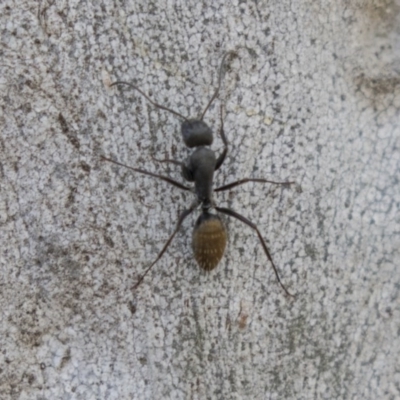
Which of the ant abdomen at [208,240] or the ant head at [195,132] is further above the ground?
the ant head at [195,132]

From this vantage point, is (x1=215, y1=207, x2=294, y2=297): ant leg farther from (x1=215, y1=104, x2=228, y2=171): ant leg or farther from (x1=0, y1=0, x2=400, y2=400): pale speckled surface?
(x1=215, y1=104, x2=228, y2=171): ant leg

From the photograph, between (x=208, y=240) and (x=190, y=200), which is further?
→ (x=190, y=200)

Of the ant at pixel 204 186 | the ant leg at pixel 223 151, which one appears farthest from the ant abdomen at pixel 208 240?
the ant leg at pixel 223 151

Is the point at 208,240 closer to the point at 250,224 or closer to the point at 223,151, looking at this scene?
the point at 250,224

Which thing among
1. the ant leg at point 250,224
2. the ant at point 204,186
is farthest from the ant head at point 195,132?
the ant leg at point 250,224

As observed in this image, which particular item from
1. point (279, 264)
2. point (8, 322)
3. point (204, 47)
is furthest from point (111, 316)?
point (204, 47)

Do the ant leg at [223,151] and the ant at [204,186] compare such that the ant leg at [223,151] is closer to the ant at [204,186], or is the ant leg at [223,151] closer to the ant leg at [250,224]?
the ant at [204,186]

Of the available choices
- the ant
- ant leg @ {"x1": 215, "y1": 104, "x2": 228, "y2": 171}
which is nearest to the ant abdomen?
the ant

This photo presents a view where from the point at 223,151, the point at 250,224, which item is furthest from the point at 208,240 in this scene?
the point at 223,151
